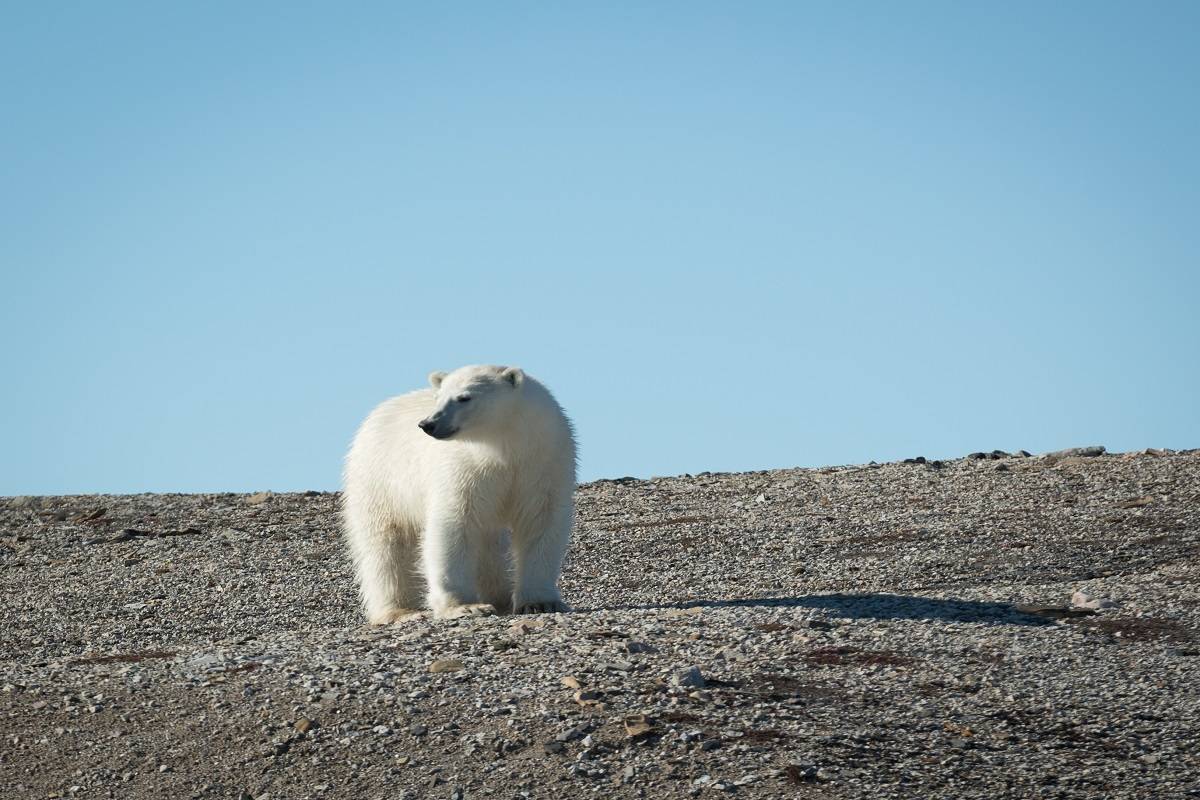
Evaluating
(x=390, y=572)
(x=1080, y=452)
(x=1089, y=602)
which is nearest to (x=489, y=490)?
(x=390, y=572)

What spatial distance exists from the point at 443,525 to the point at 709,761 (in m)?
3.16

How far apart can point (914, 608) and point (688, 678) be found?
112 inches

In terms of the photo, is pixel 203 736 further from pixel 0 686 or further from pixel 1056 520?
pixel 1056 520

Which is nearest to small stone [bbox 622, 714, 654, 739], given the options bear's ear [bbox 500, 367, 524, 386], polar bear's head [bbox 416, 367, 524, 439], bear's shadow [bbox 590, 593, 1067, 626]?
bear's shadow [bbox 590, 593, 1067, 626]

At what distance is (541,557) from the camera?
9195mm

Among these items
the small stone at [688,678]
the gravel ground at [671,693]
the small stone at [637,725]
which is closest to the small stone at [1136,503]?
the gravel ground at [671,693]

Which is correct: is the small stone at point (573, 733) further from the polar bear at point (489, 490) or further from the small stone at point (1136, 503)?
the small stone at point (1136, 503)

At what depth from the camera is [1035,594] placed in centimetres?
1051

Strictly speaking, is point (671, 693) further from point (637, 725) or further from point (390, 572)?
point (390, 572)

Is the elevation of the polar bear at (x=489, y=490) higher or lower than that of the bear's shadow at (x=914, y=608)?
higher

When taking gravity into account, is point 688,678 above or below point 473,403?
below

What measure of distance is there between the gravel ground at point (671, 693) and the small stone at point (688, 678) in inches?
0.4

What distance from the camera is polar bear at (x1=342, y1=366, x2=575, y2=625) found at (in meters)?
9.01

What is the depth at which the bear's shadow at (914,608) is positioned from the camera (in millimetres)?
9172
